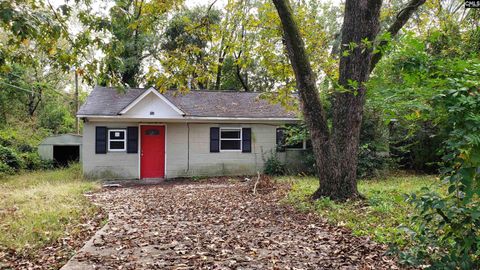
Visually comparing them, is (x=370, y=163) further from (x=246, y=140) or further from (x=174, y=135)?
(x=174, y=135)

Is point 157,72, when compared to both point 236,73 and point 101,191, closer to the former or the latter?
point 101,191

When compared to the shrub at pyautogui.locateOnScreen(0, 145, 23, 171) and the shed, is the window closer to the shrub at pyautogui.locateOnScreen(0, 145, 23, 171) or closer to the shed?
the shed

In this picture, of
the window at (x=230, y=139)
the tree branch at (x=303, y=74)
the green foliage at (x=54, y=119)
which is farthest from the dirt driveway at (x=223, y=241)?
the green foliage at (x=54, y=119)

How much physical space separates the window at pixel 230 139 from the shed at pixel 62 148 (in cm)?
801

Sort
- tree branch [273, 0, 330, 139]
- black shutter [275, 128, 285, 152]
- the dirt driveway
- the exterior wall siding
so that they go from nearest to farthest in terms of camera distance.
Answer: the dirt driveway < tree branch [273, 0, 330, 139] < the exterior wall siding < black shutter [275, 128, 285, 152]

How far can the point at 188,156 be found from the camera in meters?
14.5

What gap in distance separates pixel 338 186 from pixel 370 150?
6.71 m

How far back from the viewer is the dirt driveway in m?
4.22

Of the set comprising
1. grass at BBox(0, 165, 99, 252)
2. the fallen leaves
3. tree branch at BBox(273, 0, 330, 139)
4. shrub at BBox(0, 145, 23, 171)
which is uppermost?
tree branch at BBox(273, 0, 330, 139)

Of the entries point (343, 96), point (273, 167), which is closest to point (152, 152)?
point (273, 167)

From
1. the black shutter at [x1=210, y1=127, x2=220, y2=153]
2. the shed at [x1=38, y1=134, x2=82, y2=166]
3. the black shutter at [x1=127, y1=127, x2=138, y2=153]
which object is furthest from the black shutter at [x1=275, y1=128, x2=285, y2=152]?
the shed at [x1=38, y1=134, x2=82, y2=166]

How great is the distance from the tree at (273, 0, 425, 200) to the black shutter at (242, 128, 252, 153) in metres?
7.47

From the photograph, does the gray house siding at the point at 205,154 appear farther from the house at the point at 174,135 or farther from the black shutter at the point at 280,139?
the black shutter at the point at 280,139

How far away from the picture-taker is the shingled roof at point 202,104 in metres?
13.8
